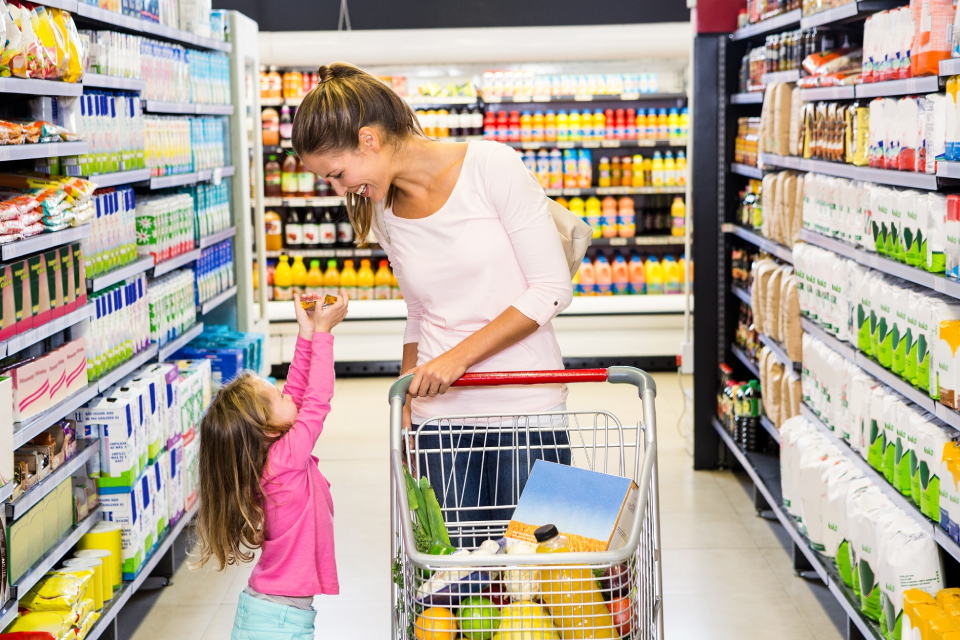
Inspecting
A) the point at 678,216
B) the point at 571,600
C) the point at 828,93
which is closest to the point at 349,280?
the point at 678,216

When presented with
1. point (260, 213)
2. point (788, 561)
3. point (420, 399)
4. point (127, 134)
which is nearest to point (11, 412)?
point (420, 399)

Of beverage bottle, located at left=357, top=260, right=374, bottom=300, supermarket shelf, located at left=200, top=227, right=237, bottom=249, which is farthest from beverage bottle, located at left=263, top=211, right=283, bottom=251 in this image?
supermarket shelf, located at left=200, top=227, right=237, bottom=249

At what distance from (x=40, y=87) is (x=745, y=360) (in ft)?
10.8

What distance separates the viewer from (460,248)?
7.06 ft

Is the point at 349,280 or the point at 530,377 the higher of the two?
the point at 530,377

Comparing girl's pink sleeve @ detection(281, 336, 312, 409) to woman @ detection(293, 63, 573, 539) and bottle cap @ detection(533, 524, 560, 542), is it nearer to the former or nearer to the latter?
woman @ detection(293, 63, 573, 539)

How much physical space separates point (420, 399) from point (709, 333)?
3122 mm

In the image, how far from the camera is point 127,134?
12.2 ft

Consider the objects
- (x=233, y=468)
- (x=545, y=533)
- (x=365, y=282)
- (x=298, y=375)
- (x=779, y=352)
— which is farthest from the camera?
(x=365, y=282)

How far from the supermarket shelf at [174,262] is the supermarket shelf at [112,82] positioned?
686 millimetres

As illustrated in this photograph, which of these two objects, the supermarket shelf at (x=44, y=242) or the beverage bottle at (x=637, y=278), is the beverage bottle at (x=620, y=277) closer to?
the beverage bottle at (x=637, y=278)

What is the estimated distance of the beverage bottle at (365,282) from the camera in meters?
7.61

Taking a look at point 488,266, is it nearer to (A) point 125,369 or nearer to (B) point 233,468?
(B) point 233,468

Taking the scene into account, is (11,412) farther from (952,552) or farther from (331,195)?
(331,195)
